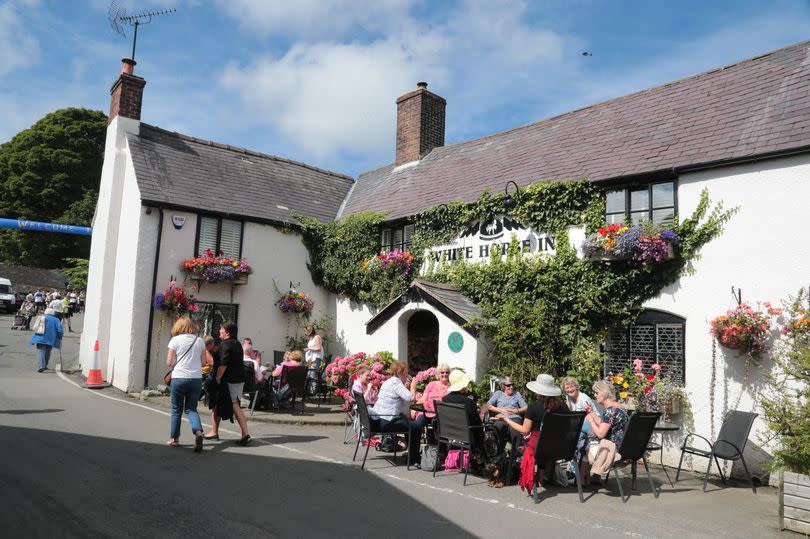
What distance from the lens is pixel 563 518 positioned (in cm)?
603

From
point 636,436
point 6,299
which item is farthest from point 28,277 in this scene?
point 636,436

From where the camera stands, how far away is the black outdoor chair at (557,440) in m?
6.69

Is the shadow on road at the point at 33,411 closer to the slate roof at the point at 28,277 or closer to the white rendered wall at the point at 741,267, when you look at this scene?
the white rendered wall at the point at 741,267

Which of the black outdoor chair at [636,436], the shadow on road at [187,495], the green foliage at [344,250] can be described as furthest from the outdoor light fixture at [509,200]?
the shadow on road at [187,495]

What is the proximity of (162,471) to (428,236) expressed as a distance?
29.3ft

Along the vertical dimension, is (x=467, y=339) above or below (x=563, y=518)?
above

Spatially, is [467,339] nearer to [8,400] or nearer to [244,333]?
[244,333]

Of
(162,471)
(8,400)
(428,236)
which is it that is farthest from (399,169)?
(162,471)

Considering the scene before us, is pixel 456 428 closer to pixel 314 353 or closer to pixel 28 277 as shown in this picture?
pixel 314 353

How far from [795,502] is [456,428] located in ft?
12.1

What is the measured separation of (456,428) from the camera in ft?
24.5

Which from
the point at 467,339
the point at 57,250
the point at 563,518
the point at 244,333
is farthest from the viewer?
the point at 57,250

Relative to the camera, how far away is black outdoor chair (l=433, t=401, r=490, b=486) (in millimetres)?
7270

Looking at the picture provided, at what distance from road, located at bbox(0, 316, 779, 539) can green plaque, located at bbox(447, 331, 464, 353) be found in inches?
143
